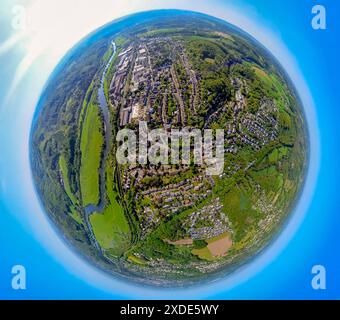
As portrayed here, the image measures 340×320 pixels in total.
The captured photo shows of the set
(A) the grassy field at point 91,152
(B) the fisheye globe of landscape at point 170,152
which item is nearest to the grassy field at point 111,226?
(B) the fisheye globe of landscape at point 170,152

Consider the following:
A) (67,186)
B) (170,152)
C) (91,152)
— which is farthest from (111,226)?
(170,152)

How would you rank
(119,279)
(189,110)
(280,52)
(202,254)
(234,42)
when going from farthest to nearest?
(280,52)
(119,279)
(234,42)
(202,254)
(189,110)

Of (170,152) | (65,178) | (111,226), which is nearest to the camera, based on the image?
(170,152)

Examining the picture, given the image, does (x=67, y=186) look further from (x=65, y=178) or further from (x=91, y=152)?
(x=91, y=152)

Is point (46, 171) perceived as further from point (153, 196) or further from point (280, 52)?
point (280, 52)

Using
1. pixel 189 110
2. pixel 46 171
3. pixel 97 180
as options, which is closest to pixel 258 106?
pixel 189 110

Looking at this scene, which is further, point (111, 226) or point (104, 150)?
point (111, 226)

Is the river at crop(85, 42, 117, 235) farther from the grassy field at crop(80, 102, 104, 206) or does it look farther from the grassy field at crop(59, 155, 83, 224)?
the grassy field at crop(59, 155, 83, 224)
